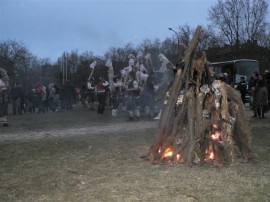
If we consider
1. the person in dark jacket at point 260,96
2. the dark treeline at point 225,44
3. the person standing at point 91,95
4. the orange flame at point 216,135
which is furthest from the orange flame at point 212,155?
the dark treeline at point 225,44

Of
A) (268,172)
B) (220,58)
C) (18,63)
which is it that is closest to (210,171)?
(268,172)

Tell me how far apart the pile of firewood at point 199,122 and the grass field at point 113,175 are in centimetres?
Result: 31

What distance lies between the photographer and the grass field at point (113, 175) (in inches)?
230

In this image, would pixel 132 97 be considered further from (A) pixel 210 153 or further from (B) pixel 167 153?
(A) pixel 210 153

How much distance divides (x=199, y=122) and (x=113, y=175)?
6.59 ft

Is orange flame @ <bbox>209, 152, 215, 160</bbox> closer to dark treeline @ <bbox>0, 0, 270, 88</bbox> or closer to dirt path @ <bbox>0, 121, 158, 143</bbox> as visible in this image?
dirt path @ <bbox>0, 121, 158, 143</bbox>

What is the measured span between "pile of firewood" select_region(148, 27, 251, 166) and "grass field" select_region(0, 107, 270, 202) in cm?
31

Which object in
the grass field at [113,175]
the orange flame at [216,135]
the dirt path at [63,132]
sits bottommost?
the grass field at [113,175]

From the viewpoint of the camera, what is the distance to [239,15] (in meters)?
60.3

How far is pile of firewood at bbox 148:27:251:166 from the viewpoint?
25.7 ft

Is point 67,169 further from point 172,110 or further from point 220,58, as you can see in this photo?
point 220,58

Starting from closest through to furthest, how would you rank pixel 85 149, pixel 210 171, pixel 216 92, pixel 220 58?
pixel 210 171
pixel 216 92
pixel 85 149
pixel 220 58

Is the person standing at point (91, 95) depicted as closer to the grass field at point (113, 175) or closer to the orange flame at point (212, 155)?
the grass field at point (113, 175)

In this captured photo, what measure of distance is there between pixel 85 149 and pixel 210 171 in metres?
3.49
